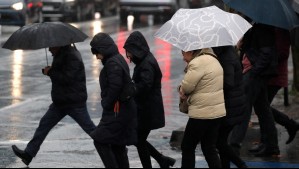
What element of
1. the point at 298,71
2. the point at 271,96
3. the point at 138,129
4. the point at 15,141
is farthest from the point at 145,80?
the point at 298,71

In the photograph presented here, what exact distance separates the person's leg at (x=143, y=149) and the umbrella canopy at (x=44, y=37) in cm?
129

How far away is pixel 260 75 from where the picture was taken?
9.84 meters

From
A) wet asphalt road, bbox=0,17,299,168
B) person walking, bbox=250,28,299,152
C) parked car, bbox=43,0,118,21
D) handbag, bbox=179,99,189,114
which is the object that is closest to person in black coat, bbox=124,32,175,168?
handbag, bbox=179,99,189,114

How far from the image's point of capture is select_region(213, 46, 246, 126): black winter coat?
28.0 feet

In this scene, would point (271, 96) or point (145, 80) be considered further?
point (271, 96)

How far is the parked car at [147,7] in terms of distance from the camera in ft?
121

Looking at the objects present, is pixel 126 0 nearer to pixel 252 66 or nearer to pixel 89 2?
pixel 89 2

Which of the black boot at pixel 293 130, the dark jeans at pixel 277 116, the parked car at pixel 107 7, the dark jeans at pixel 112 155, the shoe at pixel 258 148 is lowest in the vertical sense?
the parked car at pixel 107 7

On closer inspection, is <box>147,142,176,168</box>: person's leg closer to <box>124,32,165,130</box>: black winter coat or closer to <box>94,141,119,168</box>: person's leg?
<box>124,32,165,130</box>: black winter coat

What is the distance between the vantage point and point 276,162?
9.91m

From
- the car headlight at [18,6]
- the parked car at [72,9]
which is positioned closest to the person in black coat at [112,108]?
the car headlight at [18,6]

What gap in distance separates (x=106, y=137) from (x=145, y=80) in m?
0.76

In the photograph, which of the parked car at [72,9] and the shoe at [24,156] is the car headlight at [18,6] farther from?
the shoe at [24,156]

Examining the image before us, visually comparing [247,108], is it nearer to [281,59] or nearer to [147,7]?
[281,59]
